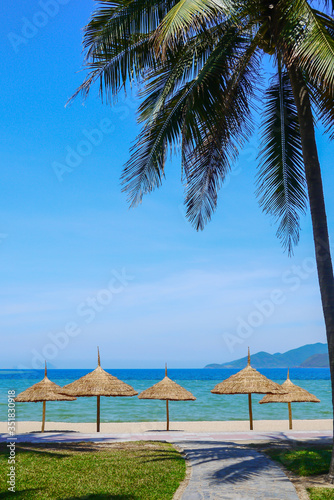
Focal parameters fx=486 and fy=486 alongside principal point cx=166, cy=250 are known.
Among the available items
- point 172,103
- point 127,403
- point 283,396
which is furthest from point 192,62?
point 127,403

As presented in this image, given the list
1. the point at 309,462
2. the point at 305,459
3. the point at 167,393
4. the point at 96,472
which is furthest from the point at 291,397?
the point at 96,472

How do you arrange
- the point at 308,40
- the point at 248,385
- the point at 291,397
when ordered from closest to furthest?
1. the point at 308,40
2. the point at 248,385
3. the point at 291,397

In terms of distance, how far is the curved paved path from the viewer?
7051 millimetres

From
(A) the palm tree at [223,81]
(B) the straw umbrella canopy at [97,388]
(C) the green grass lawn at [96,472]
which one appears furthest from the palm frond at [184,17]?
(B) the straw umbrella canopy at [97,388]

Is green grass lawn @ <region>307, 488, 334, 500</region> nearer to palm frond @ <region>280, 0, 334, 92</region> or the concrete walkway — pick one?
the concrete walkway

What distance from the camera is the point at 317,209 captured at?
8.45 metres

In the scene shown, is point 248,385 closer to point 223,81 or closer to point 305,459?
point 305,459

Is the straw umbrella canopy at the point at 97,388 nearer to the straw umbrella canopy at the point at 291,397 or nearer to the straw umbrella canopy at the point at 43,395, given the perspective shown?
the straw umbrella canopy at the point at 43,395

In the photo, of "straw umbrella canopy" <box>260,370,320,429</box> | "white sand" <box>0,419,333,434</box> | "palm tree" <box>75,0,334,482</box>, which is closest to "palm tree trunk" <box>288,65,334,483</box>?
"palm tree" <box>75,0,334,482</box>

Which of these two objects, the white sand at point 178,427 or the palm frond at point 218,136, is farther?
the white sand at point 178,427

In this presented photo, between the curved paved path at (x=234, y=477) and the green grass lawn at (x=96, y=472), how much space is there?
0.37m

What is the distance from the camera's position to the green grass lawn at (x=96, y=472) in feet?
24.0

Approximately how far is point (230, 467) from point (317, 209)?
494 centimetres

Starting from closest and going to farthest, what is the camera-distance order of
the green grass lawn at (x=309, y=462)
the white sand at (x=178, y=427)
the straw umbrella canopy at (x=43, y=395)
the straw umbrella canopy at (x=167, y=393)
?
the green grass lawn at (x=309, y=462) → the straw umbrella canopy at (x=43, y=395) → the straw umbrella canopy at (x=167, y=393) → the white sand at (x=178, y=427)
